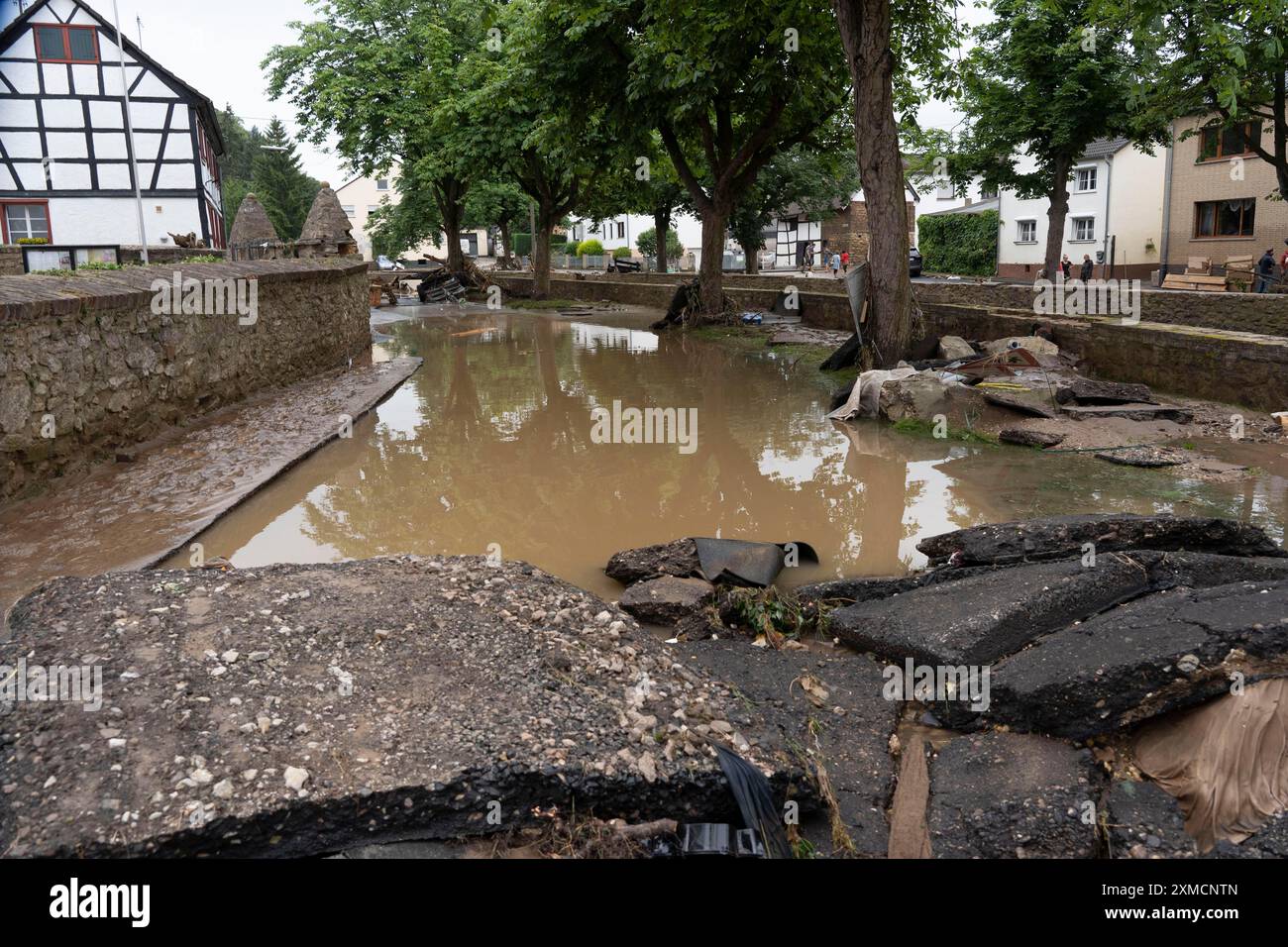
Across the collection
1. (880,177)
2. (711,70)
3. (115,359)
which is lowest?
(115,359)

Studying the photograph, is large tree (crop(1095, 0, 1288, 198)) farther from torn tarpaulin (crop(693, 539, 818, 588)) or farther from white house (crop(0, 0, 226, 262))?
white house (crop(0, 0, 226, 262))

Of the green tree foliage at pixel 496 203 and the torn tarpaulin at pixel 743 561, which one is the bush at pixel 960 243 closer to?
the green tree foliage at pixel 496 203

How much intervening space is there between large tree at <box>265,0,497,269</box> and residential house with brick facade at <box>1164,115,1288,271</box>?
76.9ft

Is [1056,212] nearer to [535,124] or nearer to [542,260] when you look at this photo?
[535,124]

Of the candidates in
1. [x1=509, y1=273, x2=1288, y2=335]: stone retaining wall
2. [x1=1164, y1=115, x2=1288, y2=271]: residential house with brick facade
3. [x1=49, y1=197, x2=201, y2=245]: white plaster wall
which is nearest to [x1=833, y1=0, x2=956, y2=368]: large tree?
[x1=509, y1=273, x2=1288, y2=335]: stone retaining wall

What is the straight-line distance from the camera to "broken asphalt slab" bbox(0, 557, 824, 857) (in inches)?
125

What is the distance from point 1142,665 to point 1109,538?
1836mm

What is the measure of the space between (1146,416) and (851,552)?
5.15 m

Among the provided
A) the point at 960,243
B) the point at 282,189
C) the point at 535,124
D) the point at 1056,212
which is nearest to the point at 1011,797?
the point at 1056,212

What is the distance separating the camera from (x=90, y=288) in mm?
8336

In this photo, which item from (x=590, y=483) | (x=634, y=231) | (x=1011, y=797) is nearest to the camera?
(x=1011, y=797)

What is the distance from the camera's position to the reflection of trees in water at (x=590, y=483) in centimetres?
698

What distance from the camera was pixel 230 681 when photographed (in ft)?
12.6

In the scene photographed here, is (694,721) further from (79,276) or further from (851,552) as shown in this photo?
(79,276)
